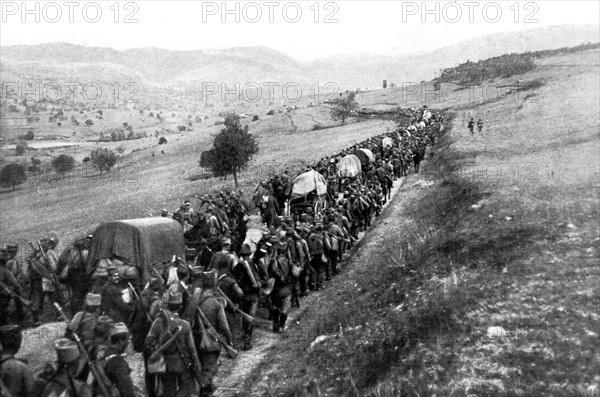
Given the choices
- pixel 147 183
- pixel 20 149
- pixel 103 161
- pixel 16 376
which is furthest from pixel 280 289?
pixel 20 149

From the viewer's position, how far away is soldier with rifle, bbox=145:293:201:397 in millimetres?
6340

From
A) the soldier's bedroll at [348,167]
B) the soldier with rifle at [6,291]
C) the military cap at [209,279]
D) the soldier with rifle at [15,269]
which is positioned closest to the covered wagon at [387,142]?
the soldier's bedroll at [348,167]

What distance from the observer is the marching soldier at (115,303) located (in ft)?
27.0

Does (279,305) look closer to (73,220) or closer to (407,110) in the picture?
(73,220)

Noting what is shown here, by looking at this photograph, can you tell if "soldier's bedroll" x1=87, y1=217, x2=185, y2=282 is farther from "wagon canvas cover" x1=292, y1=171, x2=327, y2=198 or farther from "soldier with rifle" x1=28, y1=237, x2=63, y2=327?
"wagon canvas cover" x1=292, y1=171, x2=327, y2=198

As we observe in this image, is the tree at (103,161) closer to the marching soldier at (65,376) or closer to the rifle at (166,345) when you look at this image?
the rifle at (166,345)

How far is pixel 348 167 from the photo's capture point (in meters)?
22.9

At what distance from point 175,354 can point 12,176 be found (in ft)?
183

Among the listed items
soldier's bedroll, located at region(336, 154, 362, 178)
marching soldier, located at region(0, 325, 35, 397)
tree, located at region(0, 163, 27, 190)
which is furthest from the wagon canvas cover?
tree, located at region(0, 163, 27, 190)

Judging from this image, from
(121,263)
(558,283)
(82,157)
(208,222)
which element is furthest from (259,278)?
(82,157)

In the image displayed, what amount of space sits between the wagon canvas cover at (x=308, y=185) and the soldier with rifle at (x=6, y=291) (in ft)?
35.5

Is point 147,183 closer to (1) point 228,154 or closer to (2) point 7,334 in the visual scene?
(1) point 228,154

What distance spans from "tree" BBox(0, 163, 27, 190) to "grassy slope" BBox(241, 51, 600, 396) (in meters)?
48.9

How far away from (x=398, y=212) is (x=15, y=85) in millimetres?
147046
